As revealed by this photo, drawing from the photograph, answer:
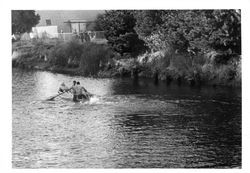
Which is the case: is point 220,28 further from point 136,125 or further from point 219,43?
point 136,125

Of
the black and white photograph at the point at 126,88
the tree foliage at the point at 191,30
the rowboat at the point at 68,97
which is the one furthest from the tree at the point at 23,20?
the tree foliage at the point at 191,30

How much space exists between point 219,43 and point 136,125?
11.3 meters

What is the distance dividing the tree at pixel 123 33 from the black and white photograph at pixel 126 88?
0.07 metres

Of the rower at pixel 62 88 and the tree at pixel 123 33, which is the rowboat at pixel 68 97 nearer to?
the rower at pixel 62 88

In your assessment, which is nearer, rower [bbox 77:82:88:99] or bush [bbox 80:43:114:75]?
rower [bbox 77:82:88:99]

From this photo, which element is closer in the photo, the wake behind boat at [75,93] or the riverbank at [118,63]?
the wake behind boat at [75,93]

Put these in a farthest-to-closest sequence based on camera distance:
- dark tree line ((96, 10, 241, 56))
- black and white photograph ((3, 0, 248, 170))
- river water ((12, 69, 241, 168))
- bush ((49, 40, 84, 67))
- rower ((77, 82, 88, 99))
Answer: bush ((49, 40, 84, 67)) < dark tree line ((96, 10, 241, 56)) < rower ((77, 82, 88, 99)) < black and white photograph ((3, 0, 248, 170)) < river water ((12, 69, 241, 168))

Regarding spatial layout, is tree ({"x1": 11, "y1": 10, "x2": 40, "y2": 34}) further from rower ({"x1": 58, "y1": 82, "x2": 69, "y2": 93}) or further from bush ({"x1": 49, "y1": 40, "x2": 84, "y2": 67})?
bush ({"x1": 49, "y1": 40, "x2": 84, "y2": 67})

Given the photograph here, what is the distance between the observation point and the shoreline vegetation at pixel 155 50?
44.0 metres

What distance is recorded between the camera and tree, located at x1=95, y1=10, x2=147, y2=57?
1917 inches

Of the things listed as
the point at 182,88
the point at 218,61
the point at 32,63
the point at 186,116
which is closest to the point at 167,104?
the point at 186,116

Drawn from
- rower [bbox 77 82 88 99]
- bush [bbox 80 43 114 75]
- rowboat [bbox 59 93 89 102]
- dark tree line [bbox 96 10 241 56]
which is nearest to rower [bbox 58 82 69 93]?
rowboat [bbox 59 93 89 102]

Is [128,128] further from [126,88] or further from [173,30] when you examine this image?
[173,30]

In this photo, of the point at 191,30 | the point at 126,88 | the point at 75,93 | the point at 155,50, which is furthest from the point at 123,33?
the point at 75,93
